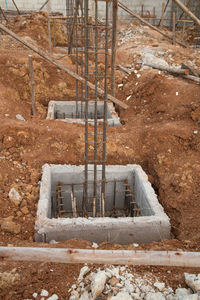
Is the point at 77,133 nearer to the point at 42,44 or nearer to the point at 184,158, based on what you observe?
the point at 184,158

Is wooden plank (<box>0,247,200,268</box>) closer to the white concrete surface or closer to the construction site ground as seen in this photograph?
the construction site ground

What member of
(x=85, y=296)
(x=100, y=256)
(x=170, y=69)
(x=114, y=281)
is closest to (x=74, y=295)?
(x=85, y=296)

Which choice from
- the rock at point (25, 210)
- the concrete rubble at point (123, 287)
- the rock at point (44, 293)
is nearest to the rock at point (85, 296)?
the concrete rubble at point (123, 287)

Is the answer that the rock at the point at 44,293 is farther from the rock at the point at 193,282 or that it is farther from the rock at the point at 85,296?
the rock at the point at 193,282

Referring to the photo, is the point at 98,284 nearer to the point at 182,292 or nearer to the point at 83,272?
the point at 83,272

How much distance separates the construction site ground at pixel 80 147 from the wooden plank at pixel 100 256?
1.07 meters

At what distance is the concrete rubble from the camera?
2.90m

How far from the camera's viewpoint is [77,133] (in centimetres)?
671

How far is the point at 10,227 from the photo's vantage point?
173 inches

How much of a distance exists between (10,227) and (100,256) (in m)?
2.60

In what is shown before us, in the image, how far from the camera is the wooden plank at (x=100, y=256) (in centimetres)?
221

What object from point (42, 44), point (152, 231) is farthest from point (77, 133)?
point (42, 44)

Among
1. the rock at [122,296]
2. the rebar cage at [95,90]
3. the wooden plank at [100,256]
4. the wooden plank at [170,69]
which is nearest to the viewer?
the wooden plank at [100,256]

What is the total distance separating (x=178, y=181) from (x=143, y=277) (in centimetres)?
273
